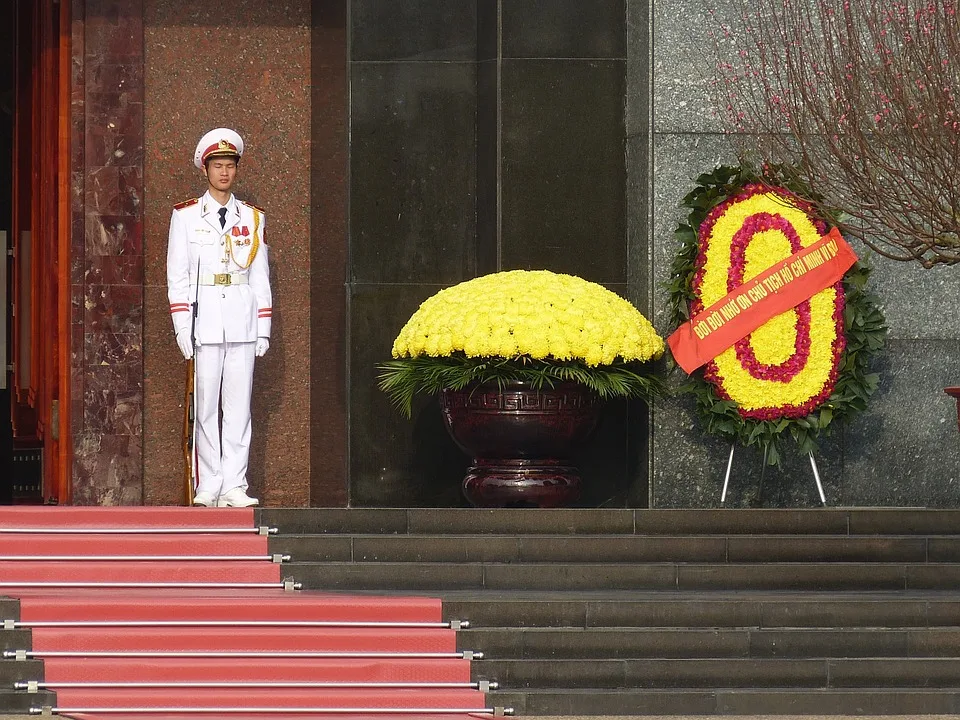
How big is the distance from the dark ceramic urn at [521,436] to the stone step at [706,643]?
190cm

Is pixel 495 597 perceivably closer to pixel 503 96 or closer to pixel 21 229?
pixel 503 96

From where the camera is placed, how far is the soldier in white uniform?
10977 mm

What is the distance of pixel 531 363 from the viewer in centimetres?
1042

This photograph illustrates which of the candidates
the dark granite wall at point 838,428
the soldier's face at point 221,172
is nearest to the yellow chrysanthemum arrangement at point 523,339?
the dark granite wall at point 838,428

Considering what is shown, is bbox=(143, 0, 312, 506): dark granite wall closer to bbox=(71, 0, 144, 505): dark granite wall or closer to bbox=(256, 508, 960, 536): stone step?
bbox=(71, 0, 144, 505): dark granite wall

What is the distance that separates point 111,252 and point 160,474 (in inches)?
62.9

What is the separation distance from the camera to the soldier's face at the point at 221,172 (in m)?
11.0

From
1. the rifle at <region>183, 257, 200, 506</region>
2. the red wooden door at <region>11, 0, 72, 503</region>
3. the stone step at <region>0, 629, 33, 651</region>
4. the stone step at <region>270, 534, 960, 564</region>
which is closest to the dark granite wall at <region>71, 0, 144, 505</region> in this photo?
the red wooden door at <region>11, 0, 72, 503</region>

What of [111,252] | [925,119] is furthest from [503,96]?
[925,119]

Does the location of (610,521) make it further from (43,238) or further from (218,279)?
(43,238)

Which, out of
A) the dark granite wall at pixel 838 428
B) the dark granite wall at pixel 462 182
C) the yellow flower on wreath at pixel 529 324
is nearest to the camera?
the yellow flower on wreath at pixel 529 324

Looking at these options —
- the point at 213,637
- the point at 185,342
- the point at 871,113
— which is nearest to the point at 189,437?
the point at 185,342

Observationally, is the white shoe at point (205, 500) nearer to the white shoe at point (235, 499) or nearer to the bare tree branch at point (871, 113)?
the white shoe at point (235, 499)

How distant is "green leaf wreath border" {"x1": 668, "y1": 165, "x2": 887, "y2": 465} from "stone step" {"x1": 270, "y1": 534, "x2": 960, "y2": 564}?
4.24 ft
